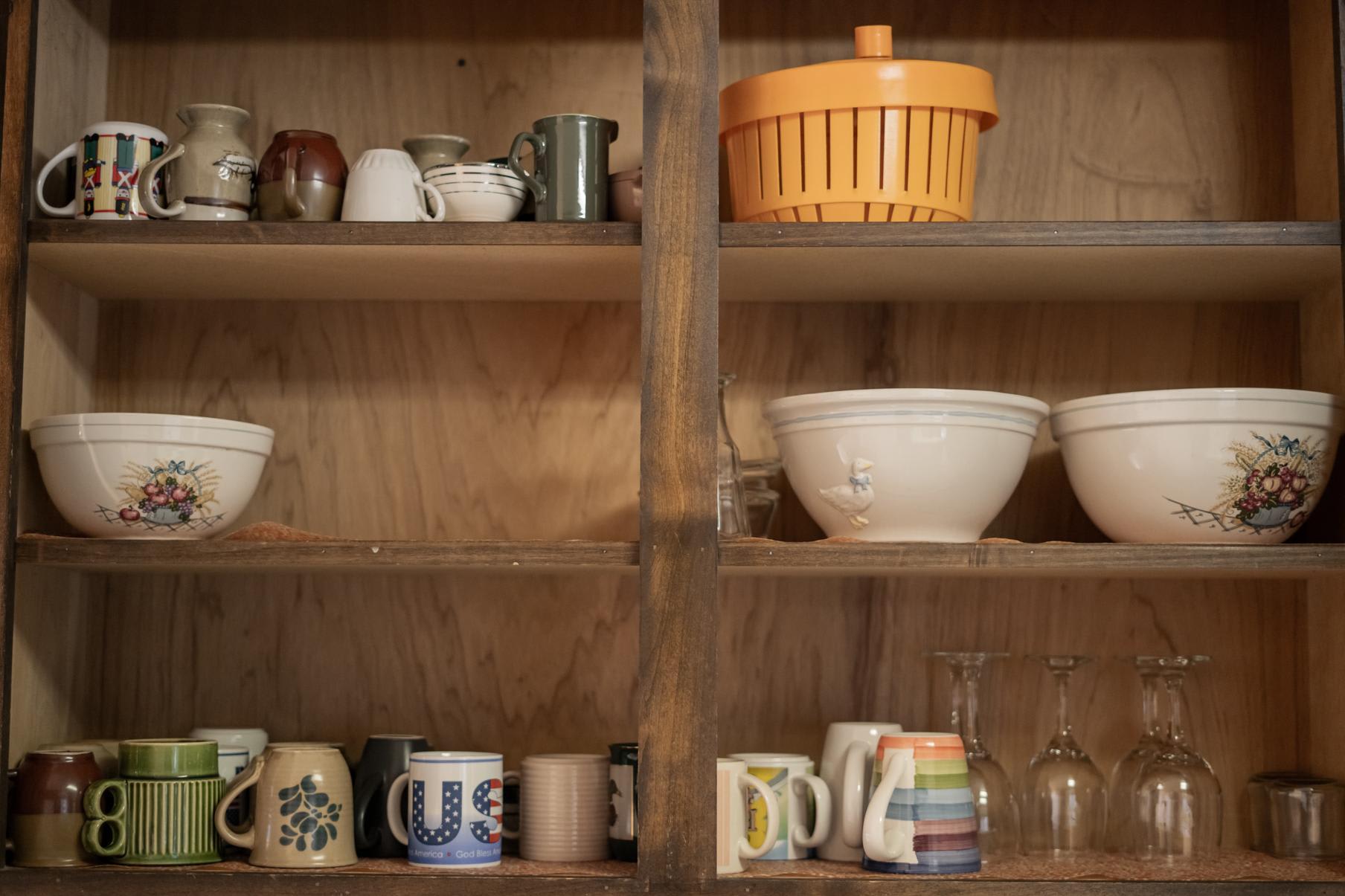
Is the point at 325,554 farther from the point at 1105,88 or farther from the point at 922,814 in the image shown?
the point at 1105,88

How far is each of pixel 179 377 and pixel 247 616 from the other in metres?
0.31

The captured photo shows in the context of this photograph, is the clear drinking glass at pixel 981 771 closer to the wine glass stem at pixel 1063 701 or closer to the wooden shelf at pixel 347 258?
the wine glass stem at pixel 1063 701

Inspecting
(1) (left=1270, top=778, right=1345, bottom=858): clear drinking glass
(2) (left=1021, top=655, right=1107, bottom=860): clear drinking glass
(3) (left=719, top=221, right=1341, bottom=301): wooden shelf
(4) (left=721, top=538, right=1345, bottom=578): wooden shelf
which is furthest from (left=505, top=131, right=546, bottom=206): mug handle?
(1) (left=1270, top=778, right=1345, bottom=858): clear drinking glass

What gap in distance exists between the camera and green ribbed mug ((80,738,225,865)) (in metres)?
1.32

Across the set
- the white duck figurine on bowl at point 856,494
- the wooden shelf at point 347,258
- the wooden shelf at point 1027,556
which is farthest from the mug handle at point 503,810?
the wooden shelf at point 347,258

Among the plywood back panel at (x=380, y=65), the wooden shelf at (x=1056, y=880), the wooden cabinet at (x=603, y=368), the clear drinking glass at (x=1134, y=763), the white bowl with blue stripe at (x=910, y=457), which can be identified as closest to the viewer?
the wooden shelf at (x=1056, y=880)

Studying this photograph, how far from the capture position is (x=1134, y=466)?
1.35m

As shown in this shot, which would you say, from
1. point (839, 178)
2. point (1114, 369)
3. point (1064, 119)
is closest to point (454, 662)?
point (839, 178)

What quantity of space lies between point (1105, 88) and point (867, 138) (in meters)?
0.47

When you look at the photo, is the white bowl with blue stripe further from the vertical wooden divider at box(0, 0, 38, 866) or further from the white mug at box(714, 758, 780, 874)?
the vertical wooden divider at box(0, 0, 38, 866)

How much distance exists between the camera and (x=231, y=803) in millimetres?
1365

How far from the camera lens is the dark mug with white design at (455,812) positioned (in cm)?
131

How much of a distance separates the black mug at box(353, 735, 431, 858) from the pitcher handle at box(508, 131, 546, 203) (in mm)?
599

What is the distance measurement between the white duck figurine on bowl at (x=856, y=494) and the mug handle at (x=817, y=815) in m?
0.27
